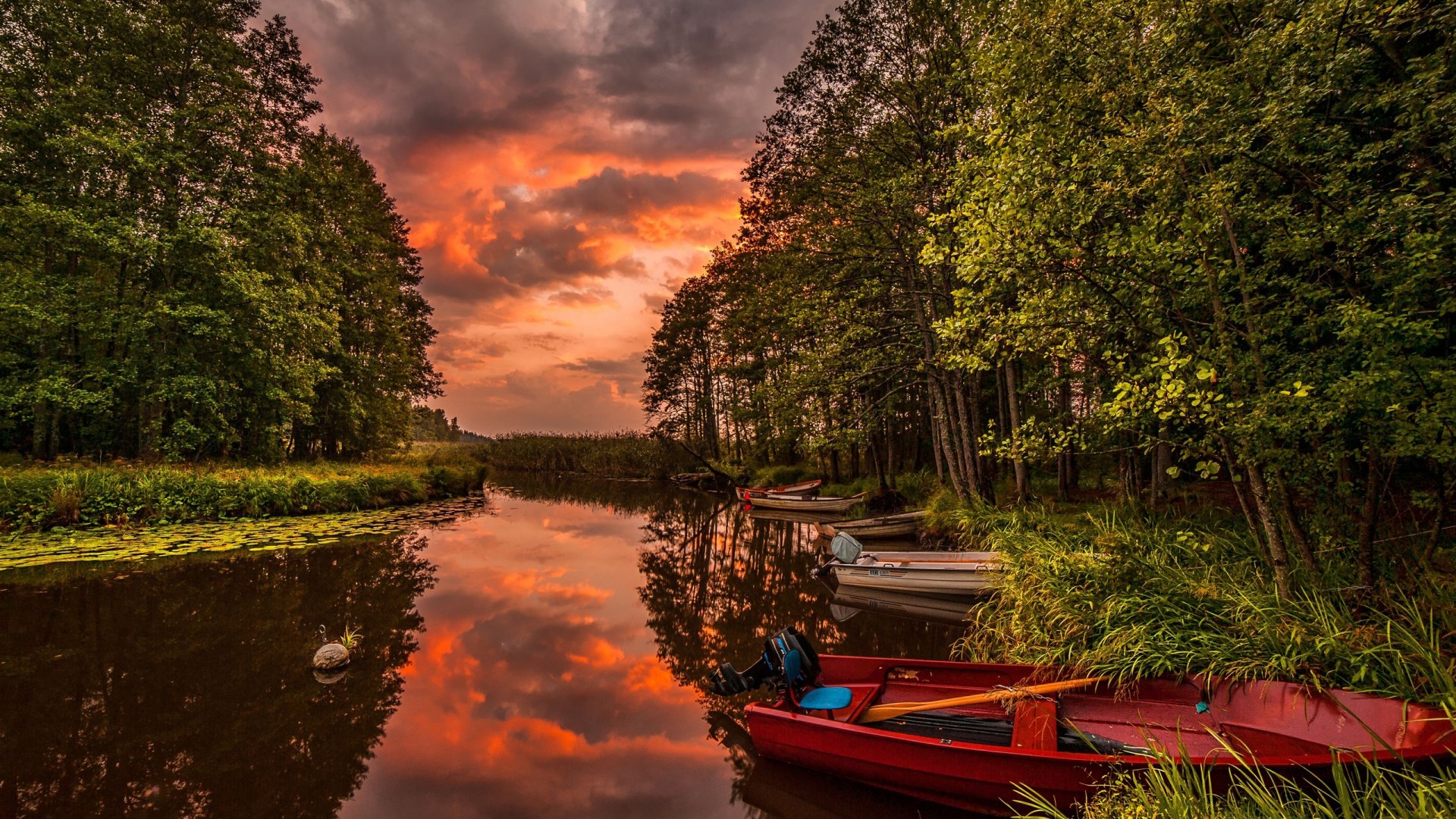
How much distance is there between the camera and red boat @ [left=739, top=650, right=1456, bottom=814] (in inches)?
151

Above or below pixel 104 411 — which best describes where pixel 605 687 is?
below

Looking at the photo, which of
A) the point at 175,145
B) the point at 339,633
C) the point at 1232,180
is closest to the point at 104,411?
the point at 175,145

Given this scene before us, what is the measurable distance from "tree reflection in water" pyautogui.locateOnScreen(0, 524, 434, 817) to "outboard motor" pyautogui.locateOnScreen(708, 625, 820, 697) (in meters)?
3.70

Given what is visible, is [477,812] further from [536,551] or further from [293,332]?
[293,332]

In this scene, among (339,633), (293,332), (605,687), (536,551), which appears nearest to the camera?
(605,687)

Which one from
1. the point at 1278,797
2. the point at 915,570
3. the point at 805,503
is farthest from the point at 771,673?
the point at 805,503

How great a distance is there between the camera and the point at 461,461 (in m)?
28.4

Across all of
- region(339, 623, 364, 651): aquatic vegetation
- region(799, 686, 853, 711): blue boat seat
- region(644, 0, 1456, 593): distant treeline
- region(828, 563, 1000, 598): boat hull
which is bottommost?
region(828, 563, 1000, 598): boat hull

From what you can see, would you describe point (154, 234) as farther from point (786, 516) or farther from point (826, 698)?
point (786, 516)

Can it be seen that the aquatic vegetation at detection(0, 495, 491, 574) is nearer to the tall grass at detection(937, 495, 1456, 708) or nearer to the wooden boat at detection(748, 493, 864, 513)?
the wooden boat at detection(748, 493, 864, 513)

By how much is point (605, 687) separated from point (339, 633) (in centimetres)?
460

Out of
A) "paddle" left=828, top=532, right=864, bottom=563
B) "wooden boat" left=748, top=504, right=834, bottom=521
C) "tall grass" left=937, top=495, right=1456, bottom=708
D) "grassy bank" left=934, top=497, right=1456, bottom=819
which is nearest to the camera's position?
"grassy bank" left=934, top=497, right=1456, bottom=819

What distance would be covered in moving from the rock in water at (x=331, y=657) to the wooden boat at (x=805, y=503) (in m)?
17.2

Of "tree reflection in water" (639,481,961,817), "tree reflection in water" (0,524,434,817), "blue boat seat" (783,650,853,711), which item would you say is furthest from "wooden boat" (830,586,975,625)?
"tree reflection in water" (0,524,434,817)
